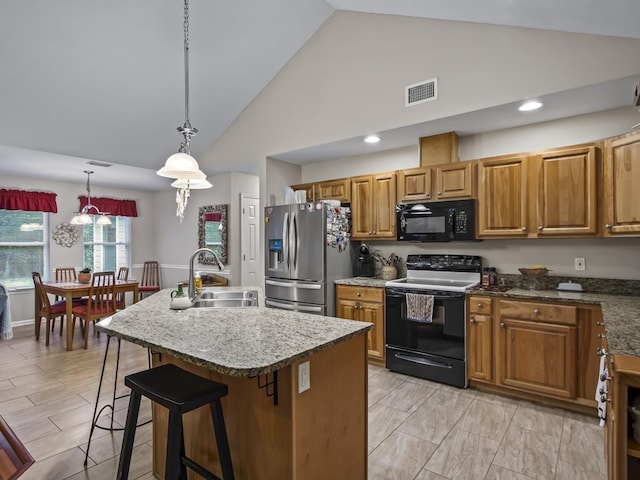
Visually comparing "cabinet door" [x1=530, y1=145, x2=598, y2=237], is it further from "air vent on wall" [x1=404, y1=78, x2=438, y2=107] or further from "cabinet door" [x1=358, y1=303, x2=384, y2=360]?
"cabinet door" [x1=358, y1=303, x2=384, y2=360]

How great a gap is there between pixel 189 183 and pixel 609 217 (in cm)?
302

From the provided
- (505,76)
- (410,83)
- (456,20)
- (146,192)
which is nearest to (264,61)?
(410,83)

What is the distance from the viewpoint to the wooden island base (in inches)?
60.1

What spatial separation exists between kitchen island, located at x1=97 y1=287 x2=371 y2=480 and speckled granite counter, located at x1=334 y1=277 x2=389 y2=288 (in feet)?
5.79

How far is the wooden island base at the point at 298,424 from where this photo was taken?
1.53m

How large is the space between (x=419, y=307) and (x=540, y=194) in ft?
4.52

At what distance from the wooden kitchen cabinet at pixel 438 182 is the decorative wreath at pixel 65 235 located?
5632 mm

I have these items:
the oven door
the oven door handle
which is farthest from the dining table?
the oven door handle

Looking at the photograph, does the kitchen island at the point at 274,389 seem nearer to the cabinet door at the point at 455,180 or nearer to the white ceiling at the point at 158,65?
the cabinet door at the point at 455,180

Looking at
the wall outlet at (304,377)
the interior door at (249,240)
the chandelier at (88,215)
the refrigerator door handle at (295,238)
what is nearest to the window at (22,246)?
the chandelier at (88,215)

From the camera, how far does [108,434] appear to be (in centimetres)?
255

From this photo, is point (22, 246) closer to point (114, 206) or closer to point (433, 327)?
point (114, 206)

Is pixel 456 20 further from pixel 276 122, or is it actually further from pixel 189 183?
pixel 189 183

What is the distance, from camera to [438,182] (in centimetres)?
360
